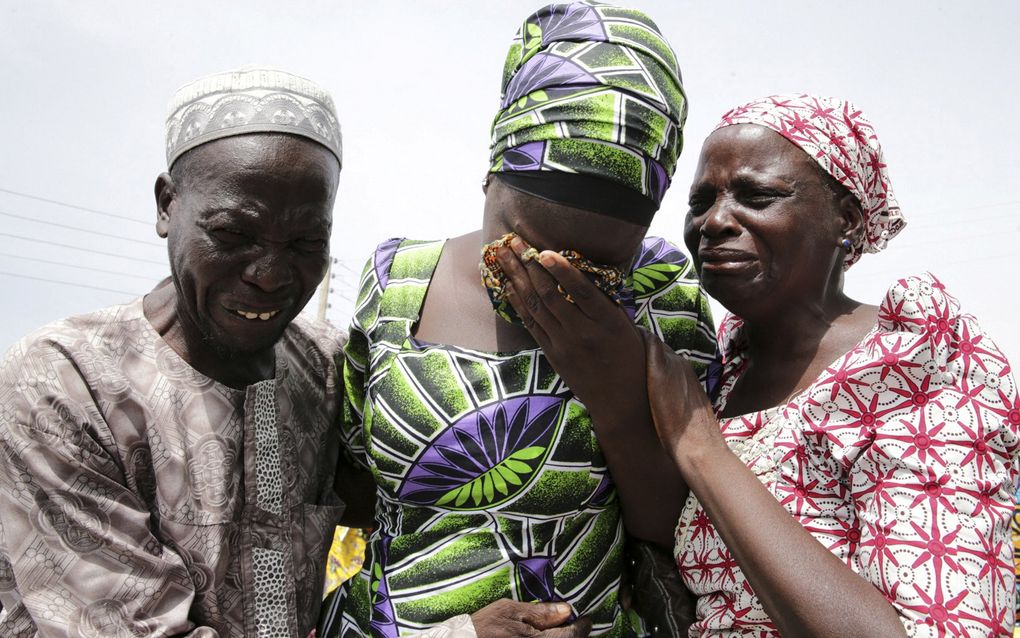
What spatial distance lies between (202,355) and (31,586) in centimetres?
68

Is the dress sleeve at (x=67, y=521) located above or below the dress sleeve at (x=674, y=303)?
below

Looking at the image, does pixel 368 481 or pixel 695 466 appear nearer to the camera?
pixel 695 466

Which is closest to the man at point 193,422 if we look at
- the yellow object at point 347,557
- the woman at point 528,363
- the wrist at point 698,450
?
the woman at point 528,363

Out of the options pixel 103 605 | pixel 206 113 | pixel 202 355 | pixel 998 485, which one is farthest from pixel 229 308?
pixel 998 485

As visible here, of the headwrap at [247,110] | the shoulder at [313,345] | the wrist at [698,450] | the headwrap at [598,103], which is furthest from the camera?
the shoulder at [313,345]

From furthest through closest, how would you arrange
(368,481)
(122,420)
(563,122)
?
(368,481) → (122,420) → (563,122)

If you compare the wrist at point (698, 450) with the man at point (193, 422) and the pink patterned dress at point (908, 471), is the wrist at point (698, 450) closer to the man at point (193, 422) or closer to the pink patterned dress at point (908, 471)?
the pink patterned dress at point (908, 471)

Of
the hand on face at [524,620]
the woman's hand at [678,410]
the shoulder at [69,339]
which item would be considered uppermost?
the woman's hand at [678,410]

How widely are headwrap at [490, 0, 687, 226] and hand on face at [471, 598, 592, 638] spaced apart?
1002 mm

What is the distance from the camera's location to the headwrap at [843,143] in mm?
2227

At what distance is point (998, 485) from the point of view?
1848mm

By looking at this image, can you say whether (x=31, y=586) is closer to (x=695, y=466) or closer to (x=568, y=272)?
(x=568, y=272)

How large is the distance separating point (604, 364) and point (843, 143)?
2.98 feet

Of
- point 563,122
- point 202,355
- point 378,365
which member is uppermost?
point 563,122
